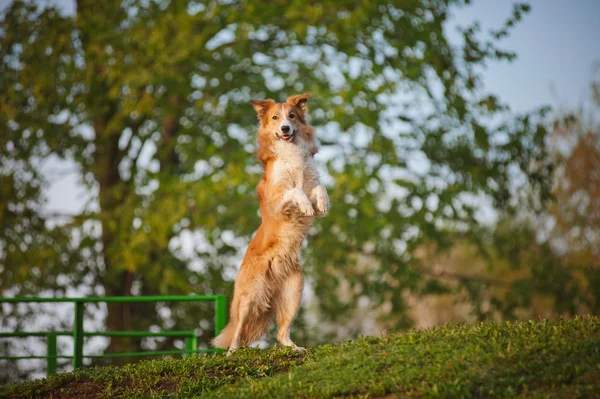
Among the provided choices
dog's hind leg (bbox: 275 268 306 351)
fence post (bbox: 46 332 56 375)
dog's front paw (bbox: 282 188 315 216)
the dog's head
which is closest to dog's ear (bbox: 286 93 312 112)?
the dog's head

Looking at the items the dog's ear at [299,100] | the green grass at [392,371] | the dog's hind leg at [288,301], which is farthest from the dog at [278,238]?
the green grass at [392,371]

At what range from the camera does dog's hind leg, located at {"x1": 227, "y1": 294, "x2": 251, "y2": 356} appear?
23.4 ft

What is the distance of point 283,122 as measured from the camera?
7.16 meters

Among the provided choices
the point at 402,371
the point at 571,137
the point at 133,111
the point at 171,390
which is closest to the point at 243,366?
the point at 171,390

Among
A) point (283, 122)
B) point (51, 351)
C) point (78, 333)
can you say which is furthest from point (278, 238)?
point (51, 351)

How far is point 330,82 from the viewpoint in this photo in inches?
637

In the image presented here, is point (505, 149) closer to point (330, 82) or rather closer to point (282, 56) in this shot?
point (330, 82)

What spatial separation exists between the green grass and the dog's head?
2.25m

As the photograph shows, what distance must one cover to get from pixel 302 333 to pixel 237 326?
35.2ft

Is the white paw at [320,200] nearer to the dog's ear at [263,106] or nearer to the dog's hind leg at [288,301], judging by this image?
the dog's hind leg at [288,301]

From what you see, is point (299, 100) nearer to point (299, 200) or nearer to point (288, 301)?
point (299, 200)

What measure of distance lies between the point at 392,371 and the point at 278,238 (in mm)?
2082

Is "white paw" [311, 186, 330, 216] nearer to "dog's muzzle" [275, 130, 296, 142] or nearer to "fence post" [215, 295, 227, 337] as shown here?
"dog's muzzle" [275, 130, 296, 142]

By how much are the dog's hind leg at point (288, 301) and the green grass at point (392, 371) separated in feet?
1.04
